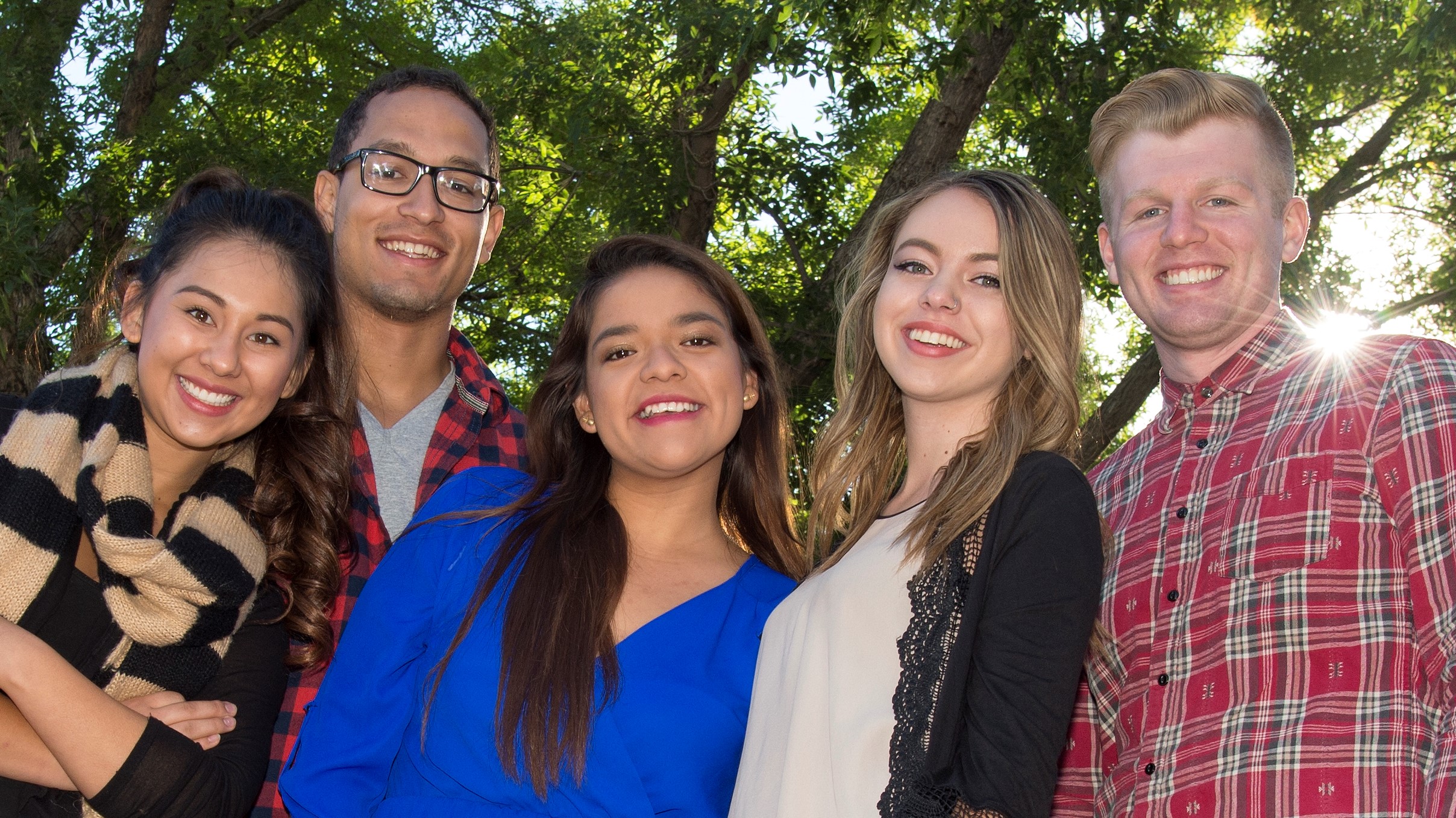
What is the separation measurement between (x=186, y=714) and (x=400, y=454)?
1096mm

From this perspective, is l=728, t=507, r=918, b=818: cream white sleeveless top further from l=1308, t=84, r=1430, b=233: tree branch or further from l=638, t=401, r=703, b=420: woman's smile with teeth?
l=1308, t=84, r=1430, b=233: tree branch

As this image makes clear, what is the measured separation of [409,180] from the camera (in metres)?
3.96

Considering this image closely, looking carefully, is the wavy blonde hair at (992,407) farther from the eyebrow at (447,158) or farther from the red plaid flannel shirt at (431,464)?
the eyebrow at (447,158)

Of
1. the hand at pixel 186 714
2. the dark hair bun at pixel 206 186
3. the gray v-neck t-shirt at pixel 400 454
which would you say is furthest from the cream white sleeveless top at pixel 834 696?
the dark hair bun at pixel 206 186

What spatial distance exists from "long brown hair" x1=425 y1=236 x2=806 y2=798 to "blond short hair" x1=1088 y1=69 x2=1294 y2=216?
117 centimetres

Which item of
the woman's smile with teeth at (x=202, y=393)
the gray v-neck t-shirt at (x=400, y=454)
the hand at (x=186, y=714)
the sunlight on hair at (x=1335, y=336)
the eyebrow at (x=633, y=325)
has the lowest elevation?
the hand at (x=186, y=714)

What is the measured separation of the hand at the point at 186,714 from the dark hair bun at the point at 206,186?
1.29m

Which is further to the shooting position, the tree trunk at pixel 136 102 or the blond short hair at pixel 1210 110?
the tree trunk at pixel 136 102

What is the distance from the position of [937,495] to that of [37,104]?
24.0ft

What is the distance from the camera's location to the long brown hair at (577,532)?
274 centimetres

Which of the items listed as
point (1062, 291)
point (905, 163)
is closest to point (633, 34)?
point (905, 163)

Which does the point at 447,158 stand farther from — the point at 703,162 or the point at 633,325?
the point at 703,162

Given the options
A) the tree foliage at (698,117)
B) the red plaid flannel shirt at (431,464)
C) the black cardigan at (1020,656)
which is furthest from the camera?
the tree foliage at (698,117)

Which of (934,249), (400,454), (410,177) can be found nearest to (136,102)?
(410,177)
